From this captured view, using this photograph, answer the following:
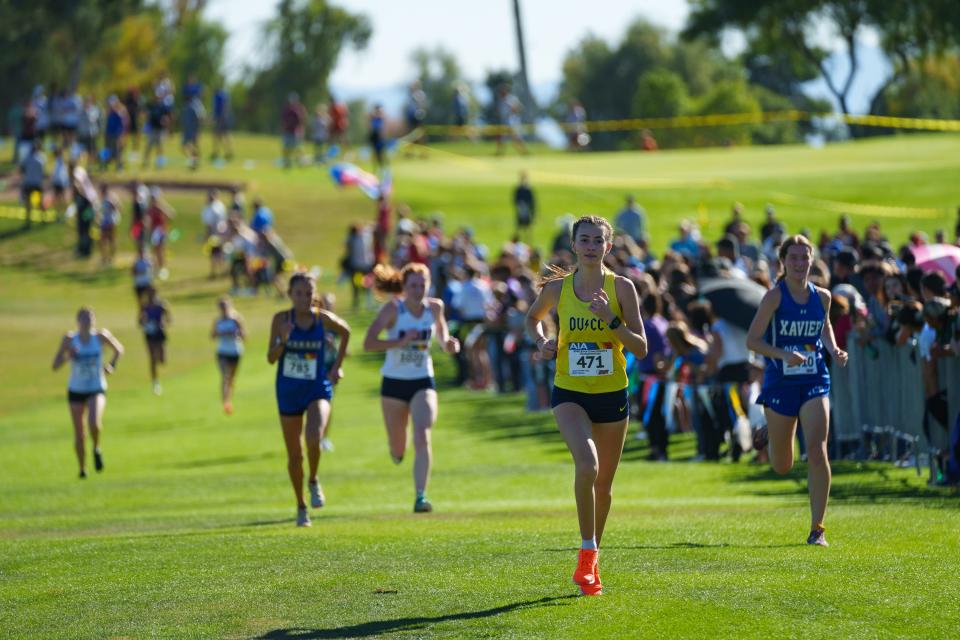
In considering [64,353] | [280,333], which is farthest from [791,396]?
[64,353]


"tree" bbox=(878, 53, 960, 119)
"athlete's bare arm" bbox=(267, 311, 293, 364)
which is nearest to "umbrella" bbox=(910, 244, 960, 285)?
"athlete's bare arm" bbox=(267, 311, 293, 364)

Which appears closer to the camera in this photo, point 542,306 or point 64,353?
point 542,306

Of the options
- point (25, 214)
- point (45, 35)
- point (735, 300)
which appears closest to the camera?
point (735, 300)

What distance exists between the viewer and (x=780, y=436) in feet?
37.5

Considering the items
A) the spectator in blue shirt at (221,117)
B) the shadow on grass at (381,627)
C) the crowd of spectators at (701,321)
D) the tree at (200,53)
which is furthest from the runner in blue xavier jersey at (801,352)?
the tree at (200,53)

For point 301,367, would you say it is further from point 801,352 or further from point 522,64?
point 522,64

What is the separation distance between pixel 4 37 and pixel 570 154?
27.0 meters

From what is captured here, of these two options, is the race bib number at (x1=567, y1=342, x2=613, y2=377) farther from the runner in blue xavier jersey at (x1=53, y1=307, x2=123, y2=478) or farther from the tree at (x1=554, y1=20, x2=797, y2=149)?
the tree at (x1=554, y1=20, x2=797, y2=149)

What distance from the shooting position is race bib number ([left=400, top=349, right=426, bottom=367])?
14.6 m

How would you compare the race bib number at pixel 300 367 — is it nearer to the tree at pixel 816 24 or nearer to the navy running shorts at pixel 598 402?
the navy running shorts at pixel 598 402

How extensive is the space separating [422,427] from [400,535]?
2.00 metres

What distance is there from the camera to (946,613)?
8688mm

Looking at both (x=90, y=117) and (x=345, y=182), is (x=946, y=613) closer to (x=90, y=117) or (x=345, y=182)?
(x=345, y=182)

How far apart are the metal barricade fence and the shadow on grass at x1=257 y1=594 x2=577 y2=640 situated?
630cm
